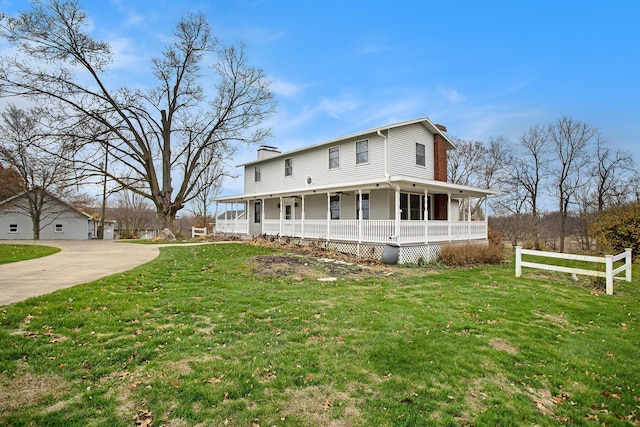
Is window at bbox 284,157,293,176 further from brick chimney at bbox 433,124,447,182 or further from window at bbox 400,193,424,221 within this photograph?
brick chimney at bbox 433,124,447,182

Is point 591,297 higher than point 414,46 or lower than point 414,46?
lower

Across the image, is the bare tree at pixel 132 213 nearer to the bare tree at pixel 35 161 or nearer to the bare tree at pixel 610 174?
the bare tree at pixel 35 161

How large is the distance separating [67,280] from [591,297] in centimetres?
1354

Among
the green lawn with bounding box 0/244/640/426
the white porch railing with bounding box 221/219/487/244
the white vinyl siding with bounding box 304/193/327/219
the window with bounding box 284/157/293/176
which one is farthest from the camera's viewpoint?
the window with bounding box 284/157/293/176

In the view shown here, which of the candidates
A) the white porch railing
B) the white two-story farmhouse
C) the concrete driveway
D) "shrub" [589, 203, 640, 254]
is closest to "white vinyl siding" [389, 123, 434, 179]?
the white two-story farmhouse

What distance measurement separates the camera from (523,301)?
298 inches

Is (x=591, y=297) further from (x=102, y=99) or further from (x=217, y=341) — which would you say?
(x=102, y=99)

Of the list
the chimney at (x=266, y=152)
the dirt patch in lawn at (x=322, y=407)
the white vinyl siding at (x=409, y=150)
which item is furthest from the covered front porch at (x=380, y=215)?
the dirt patch in lawn at (x=322, y=407)

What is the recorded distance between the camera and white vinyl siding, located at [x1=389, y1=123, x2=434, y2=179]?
52.3ft

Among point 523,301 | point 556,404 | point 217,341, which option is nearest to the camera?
point 556,404

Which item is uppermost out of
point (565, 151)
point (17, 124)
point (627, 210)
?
point (17, 124)

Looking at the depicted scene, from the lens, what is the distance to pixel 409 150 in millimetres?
16812

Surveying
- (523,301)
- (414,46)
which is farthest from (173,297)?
(414,46)

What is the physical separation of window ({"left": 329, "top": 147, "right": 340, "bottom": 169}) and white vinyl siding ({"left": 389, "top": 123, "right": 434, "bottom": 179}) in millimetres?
3430
